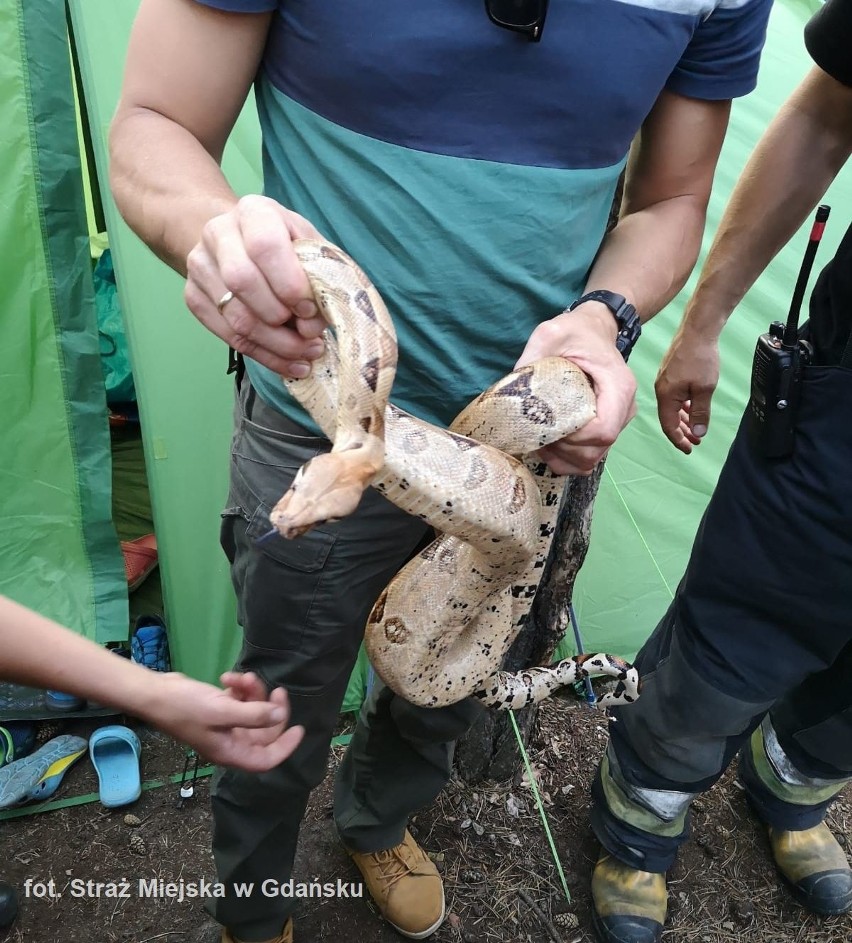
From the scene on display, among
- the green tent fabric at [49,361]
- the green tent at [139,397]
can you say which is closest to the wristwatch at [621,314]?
the green tent at [139,397]

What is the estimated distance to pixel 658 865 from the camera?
10.5ft

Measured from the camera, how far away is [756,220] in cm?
271

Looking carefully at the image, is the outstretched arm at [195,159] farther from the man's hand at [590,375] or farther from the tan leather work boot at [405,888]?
the tan leather work boot at [405,888]

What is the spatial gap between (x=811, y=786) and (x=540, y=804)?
3.92ft

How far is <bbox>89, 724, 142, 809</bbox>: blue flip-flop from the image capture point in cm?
347

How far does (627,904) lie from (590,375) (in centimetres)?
247

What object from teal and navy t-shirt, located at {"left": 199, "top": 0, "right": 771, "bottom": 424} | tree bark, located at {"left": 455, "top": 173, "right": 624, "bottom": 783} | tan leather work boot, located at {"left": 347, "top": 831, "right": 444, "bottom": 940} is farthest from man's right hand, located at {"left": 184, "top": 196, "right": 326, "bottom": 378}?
tan leather work boot, located at {"left": 347, "top": 831, "right": 444, "bottom": 940}

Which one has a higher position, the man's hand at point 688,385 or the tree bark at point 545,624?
the man's hand at point 688,385

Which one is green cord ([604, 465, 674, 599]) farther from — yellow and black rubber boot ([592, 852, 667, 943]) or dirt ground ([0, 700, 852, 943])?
yellow and black rubber boot ([592, 852, 667, 943])

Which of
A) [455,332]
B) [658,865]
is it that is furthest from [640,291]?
[658,865]

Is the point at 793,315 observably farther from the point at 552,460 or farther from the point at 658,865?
the point at 658,865

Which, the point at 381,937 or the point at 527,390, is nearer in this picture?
the point at 527,390

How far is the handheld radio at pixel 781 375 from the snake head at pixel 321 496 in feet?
5.37

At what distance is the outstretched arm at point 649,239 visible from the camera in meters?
1.75
